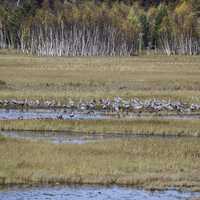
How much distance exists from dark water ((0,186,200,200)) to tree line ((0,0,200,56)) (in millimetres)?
108171

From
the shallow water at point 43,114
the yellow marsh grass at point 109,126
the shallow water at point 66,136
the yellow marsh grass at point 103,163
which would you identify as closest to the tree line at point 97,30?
the shallow water at point 43,114

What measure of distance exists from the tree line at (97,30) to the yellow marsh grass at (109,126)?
9430 centimetres

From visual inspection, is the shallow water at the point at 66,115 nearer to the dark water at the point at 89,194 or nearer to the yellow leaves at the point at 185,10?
the dark water at the point at 89,194

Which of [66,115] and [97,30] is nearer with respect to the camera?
[66,115]

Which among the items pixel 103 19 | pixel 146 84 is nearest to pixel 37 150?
pixel 146 84

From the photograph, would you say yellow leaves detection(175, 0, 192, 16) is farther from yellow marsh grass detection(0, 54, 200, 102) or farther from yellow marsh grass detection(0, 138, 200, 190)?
yellow marsh grass detection(0, 138, 200, 190)

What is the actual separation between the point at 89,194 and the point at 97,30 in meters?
119

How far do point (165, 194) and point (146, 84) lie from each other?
124 feet

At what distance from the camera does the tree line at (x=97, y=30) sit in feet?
438

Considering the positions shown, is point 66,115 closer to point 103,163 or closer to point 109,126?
point 109,126

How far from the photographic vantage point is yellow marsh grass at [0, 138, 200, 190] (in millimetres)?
20969

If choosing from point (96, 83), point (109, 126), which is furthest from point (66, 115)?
point (96, 83)

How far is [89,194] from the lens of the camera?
65.0 ft

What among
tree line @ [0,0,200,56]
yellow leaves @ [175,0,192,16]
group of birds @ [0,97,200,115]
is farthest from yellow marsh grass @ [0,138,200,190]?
yellow leaves @ [175,0,192,16]
